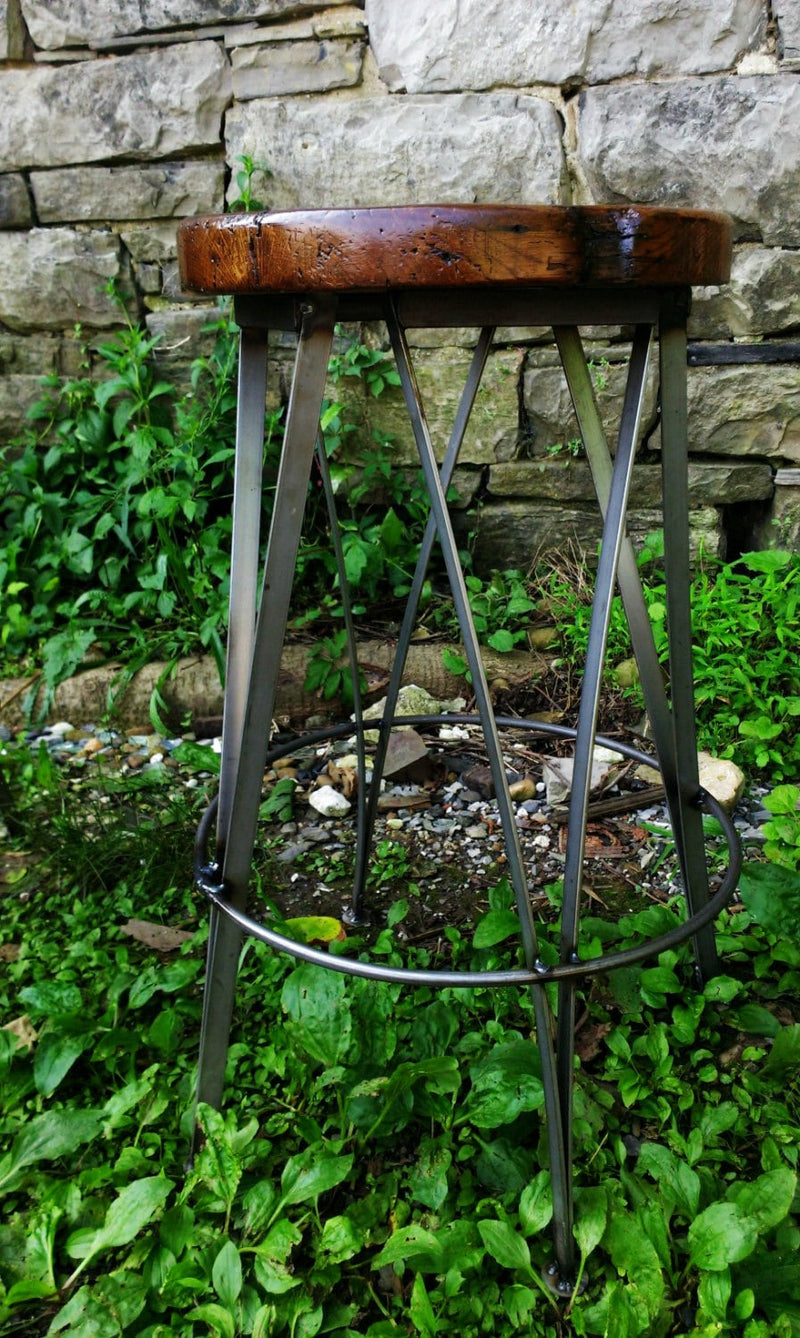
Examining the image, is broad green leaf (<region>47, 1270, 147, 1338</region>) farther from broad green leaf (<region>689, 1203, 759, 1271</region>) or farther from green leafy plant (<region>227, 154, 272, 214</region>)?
green leafy plant (<region>227, 154, 272, 214</region>)

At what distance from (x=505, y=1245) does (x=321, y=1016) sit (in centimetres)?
38

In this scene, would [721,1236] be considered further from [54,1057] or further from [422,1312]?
[54,1057]

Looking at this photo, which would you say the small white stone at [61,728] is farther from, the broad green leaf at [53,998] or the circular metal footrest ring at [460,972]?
the circular metal footrest ring at [460,972]

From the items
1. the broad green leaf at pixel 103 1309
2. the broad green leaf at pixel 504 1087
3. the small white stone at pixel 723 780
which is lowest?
the broad green leaf at pixel 103 1309

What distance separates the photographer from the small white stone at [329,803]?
2.26 m

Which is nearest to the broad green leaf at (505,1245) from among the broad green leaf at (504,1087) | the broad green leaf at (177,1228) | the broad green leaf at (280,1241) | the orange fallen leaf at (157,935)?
the broad green leaf at (504,1087)

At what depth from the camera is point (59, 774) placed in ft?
8.02

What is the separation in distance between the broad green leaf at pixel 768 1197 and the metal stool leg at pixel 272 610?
0.70 meters

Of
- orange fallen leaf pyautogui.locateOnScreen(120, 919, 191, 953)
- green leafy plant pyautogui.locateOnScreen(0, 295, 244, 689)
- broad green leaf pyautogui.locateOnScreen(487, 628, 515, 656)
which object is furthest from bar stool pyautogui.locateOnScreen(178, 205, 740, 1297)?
green leafy plant pyautogui.locateOnScreen(0, 295, 244, 689)

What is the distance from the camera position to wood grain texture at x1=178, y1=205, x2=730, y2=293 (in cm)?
97

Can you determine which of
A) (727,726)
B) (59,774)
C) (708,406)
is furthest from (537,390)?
(59,774)

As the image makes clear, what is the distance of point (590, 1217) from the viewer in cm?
123

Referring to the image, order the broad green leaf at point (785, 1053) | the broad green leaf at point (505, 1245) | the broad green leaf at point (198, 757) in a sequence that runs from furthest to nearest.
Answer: the broad green leaf at point (198, 757) → the broad green leaf at point (785, 1053) → the broad green leaf at point (505, 1245)

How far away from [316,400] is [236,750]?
542 mm
